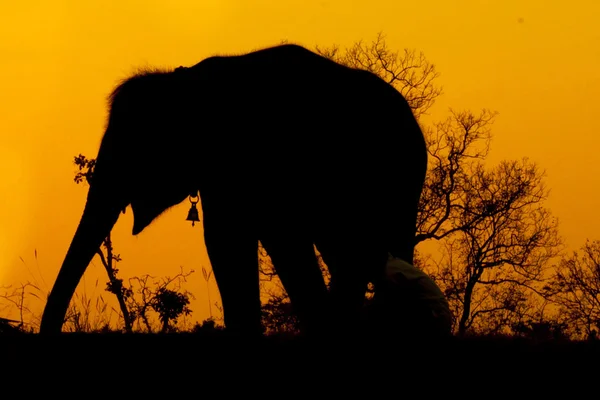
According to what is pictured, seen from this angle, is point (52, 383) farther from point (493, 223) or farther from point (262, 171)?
point (493, 223)

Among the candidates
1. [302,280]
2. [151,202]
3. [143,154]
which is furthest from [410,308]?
[143,154]

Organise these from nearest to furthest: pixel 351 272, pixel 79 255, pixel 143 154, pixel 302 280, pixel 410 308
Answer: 1. pixel 302 280
2. pixel 79 255
3. pixel 410 308
4. pixel 351 272
5. pixel 143 154

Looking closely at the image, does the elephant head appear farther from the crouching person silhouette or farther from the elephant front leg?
the crouching person silhouette

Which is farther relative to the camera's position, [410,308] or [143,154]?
[143,154]

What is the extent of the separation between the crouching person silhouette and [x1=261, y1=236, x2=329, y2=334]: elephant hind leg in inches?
20.9

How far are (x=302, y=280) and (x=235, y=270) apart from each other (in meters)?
1.08

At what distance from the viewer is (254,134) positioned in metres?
7.50

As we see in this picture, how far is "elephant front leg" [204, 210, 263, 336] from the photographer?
308 inches

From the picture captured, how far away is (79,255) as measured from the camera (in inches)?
282

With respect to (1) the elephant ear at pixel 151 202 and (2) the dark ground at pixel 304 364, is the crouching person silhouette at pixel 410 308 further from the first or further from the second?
(1) the elephant ear at pixel 151 202

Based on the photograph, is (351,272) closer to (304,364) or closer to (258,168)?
(258,168)

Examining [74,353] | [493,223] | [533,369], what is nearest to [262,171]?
[74,353]

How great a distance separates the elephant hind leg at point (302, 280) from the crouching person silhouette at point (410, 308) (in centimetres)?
53

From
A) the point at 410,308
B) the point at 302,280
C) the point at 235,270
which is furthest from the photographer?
the point at 235,270
